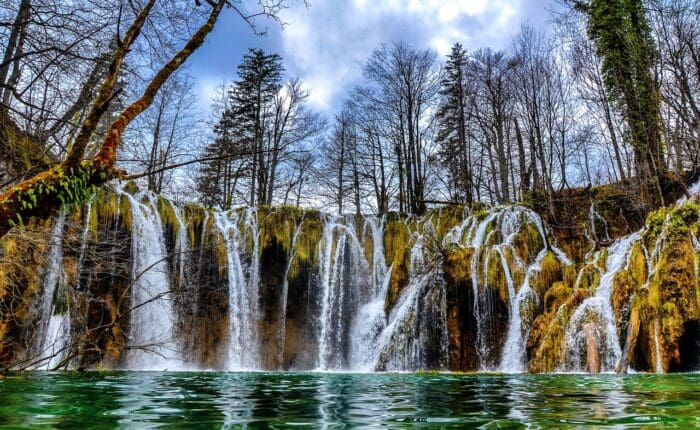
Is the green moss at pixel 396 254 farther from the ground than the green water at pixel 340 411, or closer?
farther from the ground

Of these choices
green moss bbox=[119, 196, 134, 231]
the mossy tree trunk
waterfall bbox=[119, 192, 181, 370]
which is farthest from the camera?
green moss bbox=[119, 196, 134, 231]

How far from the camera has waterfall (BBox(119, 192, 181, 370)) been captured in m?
14.4

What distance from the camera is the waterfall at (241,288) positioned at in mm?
16281

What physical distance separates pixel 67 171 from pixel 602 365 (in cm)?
1030

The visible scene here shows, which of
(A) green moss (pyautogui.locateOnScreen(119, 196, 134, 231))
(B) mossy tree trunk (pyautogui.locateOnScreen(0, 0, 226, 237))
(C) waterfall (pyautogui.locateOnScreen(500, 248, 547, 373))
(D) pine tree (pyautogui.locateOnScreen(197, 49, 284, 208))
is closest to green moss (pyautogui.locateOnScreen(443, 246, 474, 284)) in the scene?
(C) waterfall (pyautogui.locateOnScreen(500, 248, 547, 373))

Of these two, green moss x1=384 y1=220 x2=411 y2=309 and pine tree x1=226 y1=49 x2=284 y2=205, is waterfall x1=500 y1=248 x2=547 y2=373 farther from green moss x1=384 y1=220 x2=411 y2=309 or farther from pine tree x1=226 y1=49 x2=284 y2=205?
pine tree x1=226 y1=49 x2=284 y2=205

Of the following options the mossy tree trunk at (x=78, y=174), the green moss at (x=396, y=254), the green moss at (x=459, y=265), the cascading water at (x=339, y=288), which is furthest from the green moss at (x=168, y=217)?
the mossy tree trunk at (x=78, y=174)

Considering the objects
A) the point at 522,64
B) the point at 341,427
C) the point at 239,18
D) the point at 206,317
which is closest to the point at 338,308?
the point at 206,317

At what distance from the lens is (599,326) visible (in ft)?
33.9

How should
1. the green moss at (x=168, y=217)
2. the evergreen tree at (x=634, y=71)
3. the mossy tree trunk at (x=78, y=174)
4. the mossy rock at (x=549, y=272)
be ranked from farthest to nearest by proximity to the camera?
1. the green moss at (x=168, y=217)
2. the mossy rock at (x=549, y=272)
3. the evergreen tree at (x=634, y=71)
4. the mossy tree trunk at (x=78, y=174)

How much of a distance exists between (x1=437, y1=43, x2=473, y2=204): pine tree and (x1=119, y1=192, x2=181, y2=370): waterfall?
1376 cm

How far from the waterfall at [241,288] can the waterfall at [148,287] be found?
196cm

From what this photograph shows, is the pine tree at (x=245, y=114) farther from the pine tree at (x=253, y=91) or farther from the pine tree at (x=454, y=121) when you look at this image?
the pine tree at (x=454, y=121)

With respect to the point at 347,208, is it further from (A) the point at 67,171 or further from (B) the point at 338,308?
(A) the point at 67,171
